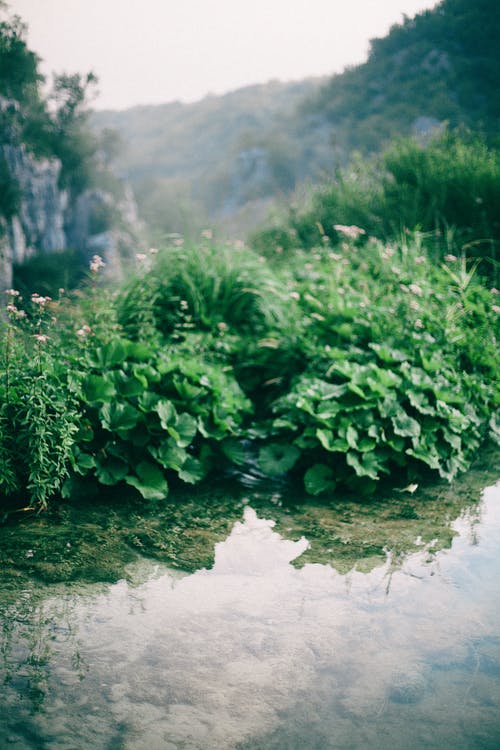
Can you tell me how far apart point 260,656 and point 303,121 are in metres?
28.4

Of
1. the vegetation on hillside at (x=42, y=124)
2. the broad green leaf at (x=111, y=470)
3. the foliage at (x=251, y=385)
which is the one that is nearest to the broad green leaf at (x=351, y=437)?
the foliage at (x=251, y=385)

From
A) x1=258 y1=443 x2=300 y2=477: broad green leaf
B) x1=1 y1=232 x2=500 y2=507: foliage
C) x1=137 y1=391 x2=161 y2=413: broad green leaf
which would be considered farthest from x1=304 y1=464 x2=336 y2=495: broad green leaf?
x1=137 y1=391 x2=161 y2=413: broad green leaf

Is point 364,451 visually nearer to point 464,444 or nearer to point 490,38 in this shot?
point 464,444

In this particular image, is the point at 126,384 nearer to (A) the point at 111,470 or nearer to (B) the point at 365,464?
(A) the point at 111,470

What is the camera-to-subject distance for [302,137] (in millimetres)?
27078

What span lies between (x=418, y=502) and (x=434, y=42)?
13.9 metres

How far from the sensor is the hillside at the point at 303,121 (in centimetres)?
1194

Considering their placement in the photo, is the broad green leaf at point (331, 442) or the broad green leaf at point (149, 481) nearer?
the broad green leaf at point (149, 481)

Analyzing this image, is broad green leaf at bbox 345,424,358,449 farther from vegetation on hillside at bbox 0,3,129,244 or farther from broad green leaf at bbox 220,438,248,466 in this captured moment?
vegetation on hillside at bbox 0,3,129,244

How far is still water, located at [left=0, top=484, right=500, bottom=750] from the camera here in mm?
1574

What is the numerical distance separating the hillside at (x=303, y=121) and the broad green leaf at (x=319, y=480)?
10.6 feet

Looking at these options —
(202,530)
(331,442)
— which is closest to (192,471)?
(202,530)

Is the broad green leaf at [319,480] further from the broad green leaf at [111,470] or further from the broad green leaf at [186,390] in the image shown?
the broad green leaf at [111,470]

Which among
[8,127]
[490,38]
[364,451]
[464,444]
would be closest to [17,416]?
[364,451]
